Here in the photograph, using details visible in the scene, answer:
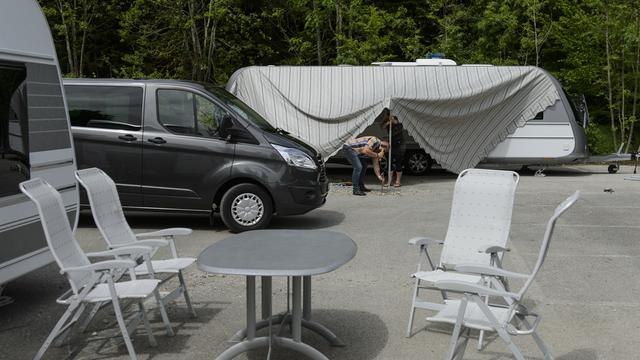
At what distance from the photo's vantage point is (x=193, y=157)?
9258 millimetres

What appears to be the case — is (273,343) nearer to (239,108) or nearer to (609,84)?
(239,108)

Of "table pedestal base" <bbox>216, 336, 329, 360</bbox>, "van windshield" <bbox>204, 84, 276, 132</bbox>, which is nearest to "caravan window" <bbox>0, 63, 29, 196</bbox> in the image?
"table pedestal base" <bbox>216, 336, 329, 360</bbox>

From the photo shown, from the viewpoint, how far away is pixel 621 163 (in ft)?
68.0

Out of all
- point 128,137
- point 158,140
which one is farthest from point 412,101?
point 128,137

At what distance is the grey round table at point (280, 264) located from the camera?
4.05 m

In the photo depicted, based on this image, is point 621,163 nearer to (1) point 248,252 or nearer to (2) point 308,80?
(2) point 308,80

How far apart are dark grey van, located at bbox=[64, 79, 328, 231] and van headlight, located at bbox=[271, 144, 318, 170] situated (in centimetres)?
2

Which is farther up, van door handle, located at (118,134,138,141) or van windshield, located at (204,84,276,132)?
van windshield, located at (204,84,276,132)

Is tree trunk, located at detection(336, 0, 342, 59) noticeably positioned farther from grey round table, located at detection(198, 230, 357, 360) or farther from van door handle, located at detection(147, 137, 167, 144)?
grey round table, located at detection(198, 230, 357, 360)

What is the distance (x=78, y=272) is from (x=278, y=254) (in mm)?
1372

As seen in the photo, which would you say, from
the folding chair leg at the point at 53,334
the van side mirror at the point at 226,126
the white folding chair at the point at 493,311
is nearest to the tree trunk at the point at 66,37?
the van side mirror at the point at 226,126

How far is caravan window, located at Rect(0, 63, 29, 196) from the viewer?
551 cm

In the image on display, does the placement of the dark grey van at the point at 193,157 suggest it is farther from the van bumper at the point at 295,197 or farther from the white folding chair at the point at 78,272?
the white folding chair at the point at 78,272

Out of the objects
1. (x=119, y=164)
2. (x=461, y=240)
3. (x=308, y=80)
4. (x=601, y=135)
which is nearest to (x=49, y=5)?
(x=308, y=80)
